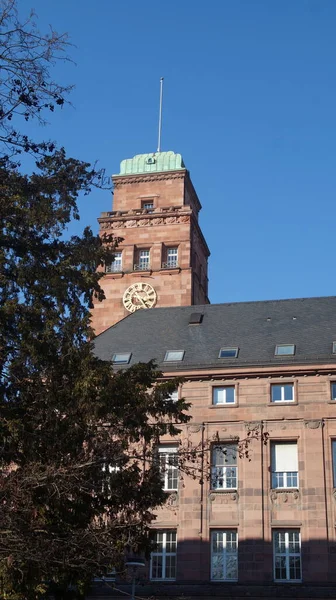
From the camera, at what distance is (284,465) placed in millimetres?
31969

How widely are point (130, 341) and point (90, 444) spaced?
20.8 m

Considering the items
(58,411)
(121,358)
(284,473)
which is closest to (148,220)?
(121,358)

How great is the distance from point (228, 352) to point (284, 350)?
84.9 inches

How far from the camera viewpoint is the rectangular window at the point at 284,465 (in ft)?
104

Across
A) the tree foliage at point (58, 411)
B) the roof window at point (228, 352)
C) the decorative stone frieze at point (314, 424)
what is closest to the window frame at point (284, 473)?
the decorative stone frieze at point (314, 424)

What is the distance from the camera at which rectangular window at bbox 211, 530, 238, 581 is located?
30562mm

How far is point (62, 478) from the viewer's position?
48.4ft

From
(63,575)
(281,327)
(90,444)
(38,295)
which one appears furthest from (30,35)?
(281,327)

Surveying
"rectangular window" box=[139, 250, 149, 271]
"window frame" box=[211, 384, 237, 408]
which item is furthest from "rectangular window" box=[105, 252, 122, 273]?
"window frame" box=[211, 384, 237, 408]

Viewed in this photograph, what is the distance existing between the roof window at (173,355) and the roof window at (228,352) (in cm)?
156

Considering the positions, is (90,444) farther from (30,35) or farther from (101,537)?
(30,35)

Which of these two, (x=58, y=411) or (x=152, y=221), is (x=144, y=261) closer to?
(x=152, y=221)

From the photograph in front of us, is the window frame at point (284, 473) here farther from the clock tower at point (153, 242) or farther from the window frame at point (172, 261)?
the window frame at point (172, 261)

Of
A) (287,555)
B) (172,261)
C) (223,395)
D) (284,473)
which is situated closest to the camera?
(287,555)
